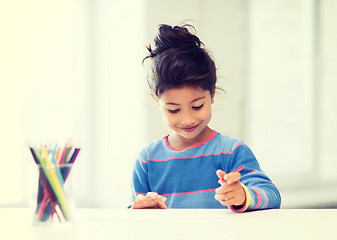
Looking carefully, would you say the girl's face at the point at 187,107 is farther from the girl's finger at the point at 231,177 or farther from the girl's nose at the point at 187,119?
the girl's finger at the point at 231,177

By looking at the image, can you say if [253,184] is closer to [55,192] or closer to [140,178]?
[140,178]

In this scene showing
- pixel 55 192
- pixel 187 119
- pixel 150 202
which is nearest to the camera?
pixel 55 192

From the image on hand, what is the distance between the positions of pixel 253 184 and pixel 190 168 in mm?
244

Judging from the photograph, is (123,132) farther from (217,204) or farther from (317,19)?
(317,19)

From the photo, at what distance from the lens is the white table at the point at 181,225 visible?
811mm

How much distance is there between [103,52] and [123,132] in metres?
0.47

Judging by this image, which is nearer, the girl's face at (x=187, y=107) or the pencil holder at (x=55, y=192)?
the pencil holder at (x=55, y=192)

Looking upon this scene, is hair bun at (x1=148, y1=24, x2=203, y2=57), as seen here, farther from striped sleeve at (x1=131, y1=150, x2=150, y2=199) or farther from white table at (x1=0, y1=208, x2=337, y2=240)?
white table at (x1=0, y1=208, x2=337, y2=240)

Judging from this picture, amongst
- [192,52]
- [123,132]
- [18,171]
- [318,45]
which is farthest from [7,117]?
[318,45]

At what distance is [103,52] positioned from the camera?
2740 millimetres

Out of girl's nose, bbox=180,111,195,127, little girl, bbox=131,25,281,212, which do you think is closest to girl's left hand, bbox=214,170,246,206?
little girl, bbox=131,25,281,212

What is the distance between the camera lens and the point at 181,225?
0.90 m

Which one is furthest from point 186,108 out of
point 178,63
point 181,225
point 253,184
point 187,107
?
point 181,225

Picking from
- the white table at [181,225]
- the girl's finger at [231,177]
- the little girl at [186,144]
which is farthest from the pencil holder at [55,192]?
the little girl at [186,144]
